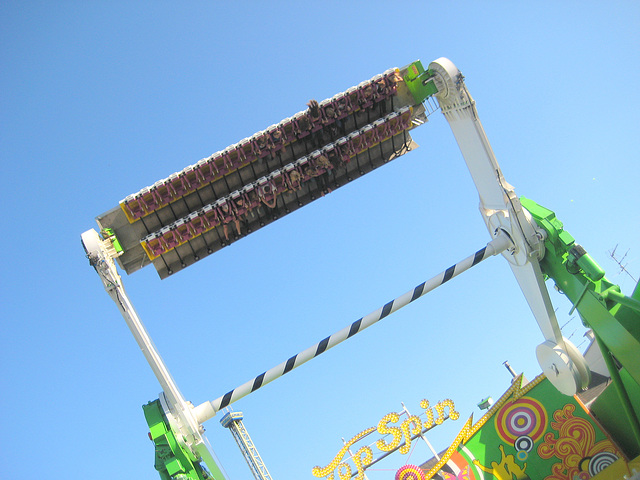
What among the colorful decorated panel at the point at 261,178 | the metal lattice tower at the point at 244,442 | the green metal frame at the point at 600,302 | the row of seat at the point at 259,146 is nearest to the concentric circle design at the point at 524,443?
the green metal frame at the point at 600,302

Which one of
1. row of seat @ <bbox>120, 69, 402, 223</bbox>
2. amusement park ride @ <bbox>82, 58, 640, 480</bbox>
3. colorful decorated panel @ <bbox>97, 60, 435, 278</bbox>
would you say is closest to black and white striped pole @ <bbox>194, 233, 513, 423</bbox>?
amusement park ride @ <bbox>82, 58, 640, 480</bbox>

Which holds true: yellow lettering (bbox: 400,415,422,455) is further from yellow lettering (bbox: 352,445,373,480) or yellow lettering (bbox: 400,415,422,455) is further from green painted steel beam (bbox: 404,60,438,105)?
green painted steel beam (bbox: 404,60,438,105)

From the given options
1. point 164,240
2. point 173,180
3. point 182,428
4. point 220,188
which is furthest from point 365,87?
point 182,428

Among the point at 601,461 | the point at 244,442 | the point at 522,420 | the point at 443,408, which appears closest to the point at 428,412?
the point at 443,408

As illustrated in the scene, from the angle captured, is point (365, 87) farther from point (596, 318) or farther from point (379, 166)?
point (596, 318)

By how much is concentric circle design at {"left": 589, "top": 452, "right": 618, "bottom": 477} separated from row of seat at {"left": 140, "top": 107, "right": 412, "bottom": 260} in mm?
11521

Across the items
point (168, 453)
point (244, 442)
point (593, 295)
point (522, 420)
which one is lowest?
point (522, 420)

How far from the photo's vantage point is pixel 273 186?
15.1 meters

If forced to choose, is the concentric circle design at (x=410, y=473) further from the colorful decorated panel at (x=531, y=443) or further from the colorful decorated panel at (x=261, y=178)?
the colorful decorated panel at (x=261, y=178)

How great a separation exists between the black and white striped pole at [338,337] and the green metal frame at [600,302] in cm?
120

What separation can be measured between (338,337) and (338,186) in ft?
16.3

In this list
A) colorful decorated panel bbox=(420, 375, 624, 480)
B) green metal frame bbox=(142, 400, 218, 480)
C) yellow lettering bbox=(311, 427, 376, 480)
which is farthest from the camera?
yellow lettering bbox=(311, 427, 376, 480)

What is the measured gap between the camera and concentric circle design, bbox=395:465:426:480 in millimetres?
20453

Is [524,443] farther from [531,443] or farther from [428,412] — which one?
[428,412]
